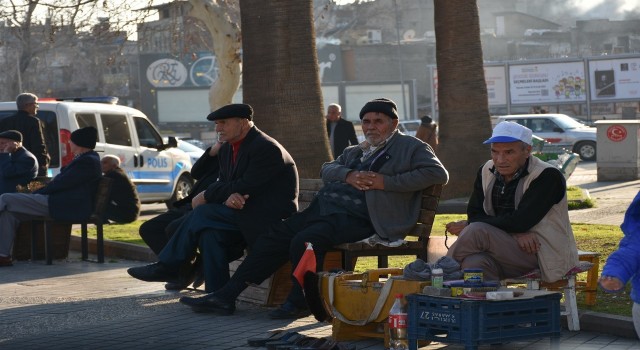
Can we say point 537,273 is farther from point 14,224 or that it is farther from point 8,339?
point 14,224

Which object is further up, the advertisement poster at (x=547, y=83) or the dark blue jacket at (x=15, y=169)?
the advertisement poster at (x=547, y=83)

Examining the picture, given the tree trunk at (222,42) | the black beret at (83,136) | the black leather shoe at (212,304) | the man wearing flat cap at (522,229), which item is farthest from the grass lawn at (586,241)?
the tree trunk at (222,42)

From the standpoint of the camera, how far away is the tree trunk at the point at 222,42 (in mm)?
28547

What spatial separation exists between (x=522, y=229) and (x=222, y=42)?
21.7 m

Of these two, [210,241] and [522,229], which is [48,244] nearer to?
[210,241]

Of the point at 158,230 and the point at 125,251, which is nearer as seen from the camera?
the point at 158,230

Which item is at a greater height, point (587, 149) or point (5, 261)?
point (5, 261)

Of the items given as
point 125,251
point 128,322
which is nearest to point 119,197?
point 125,251

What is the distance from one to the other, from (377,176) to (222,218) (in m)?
1.48

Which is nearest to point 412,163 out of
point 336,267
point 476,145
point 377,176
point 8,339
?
point 377,176

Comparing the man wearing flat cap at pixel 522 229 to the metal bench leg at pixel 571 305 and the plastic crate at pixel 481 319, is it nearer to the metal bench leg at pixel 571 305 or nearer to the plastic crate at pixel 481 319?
the metal bench leg at pixel 571 305

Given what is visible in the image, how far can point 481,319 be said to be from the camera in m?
6.78

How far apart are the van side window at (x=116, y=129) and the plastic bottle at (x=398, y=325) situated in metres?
14.2

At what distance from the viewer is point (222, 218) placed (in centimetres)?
982
